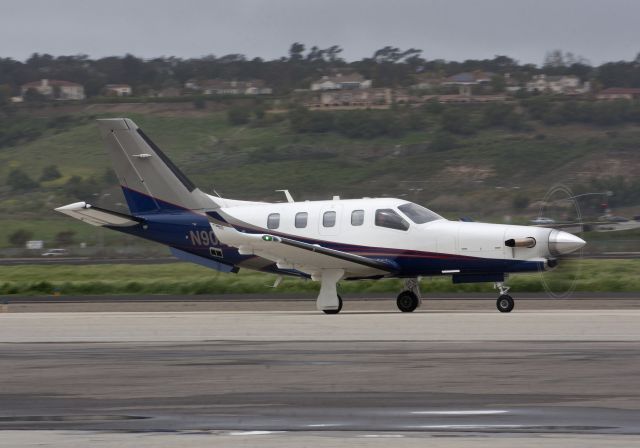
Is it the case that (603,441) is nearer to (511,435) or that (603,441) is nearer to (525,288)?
(511,435)

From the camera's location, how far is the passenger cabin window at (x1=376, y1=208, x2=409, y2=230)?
1056 inches

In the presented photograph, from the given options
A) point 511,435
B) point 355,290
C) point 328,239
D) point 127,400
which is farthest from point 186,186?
point 511,435

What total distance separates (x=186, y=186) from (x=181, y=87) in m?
117

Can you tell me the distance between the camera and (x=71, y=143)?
110 meters

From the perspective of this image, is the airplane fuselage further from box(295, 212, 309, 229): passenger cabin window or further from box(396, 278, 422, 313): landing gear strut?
box(396, 278, 422, 313): landing gear strut

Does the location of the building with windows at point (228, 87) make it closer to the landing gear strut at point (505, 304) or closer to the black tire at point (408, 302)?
the black tire at point (408, 302)

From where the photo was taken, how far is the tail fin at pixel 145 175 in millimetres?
28812

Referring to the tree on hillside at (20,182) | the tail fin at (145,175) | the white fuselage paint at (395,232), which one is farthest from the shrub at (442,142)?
the white fuselage paint at (395,232)

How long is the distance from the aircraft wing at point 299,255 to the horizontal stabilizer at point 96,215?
279 cm

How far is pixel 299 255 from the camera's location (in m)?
26.5

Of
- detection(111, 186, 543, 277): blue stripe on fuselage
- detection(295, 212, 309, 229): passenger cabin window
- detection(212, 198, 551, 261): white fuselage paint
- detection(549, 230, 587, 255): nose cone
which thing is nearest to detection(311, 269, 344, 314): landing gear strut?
detection(111, 186, 543, 277): blue stripe on fuselage

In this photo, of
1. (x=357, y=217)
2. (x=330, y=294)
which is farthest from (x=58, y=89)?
(x=330, y=294)

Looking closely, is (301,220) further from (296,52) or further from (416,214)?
(296,52)

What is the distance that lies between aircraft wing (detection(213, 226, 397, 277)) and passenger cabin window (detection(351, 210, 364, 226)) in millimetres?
800
